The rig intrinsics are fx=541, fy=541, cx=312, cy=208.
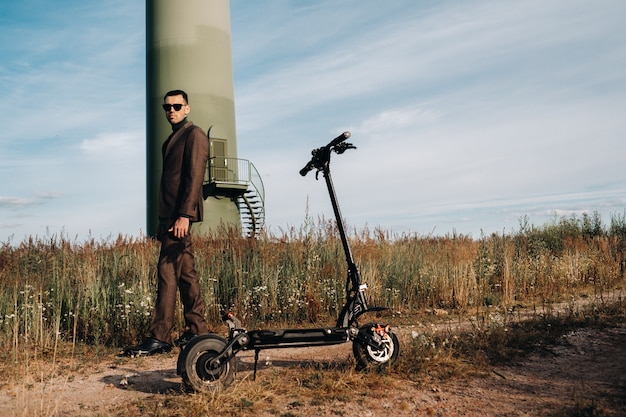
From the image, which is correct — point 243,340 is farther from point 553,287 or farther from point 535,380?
point 553,287

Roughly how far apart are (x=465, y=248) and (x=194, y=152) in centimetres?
763

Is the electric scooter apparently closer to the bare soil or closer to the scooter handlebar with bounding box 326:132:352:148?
the scooter handlebar with bounding box 326:132:352:148

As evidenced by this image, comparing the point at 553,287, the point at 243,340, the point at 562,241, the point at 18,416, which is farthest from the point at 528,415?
the point at 562,241

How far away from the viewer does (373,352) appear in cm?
414

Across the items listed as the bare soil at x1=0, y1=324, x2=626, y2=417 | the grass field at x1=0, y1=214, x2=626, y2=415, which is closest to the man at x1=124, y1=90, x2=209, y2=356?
the bare soil at x1=0, y1=324, x2=626, y2=417

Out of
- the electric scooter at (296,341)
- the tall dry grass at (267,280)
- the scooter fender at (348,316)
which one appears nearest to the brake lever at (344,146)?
the electric scooter at (296,341)

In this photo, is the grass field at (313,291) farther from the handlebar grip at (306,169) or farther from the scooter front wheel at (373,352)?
the handlebar grip at (306,169)

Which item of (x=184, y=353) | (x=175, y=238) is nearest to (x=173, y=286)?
(x=175, y=238)

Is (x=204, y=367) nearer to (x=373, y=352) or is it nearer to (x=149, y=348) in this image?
(x=373, y=352)

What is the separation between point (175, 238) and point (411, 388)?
2498mm

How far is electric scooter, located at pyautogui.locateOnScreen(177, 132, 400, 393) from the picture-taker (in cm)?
370

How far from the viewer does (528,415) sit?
3424 millimetres

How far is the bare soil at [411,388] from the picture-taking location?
11.6 feet

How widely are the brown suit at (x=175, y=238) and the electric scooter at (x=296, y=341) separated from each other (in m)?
1.17
